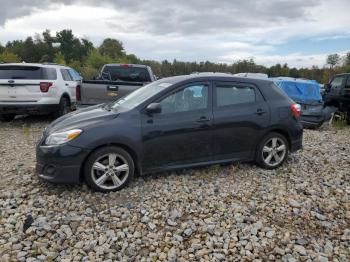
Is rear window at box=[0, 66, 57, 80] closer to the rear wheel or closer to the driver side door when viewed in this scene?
the rear wheel

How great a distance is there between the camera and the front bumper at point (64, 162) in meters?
4.91

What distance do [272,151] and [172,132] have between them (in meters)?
1.94

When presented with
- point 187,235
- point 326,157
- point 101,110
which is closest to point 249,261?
point 187,235

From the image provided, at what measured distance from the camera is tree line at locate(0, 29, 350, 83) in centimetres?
4592

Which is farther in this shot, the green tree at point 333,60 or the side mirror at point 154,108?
the green tree at point 333,60

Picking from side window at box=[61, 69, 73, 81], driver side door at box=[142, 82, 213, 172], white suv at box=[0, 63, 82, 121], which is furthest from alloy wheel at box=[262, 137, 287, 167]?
side window at box=[61, 69, 73, 81]

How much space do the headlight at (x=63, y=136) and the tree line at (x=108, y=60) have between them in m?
30.2

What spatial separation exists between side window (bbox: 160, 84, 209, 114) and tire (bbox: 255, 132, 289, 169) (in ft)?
4.22

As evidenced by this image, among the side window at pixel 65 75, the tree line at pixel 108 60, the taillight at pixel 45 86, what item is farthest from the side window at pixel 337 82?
the tree line at pixel 108 60

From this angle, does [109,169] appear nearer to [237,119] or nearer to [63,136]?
[63,136]

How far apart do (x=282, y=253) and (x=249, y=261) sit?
41 centimetres

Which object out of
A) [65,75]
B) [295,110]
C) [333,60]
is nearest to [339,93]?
[295,110]

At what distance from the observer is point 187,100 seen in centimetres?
568

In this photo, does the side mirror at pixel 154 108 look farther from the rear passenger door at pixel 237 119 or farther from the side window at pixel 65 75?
the side window at pixel 65 75
